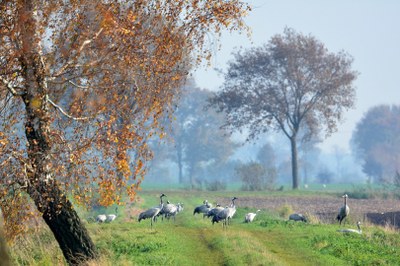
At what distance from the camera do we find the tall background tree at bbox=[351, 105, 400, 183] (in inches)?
6929

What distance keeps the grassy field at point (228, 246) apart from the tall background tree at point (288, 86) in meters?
47.7

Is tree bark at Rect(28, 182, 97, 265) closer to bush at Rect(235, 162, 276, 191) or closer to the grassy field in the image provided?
the grassy field

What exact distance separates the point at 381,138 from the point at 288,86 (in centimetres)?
A: 10436

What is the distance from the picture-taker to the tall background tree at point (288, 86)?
270 ft

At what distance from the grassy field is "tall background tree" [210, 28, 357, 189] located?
47.7 m

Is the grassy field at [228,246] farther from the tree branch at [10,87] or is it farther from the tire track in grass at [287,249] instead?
the tree branch at [10,87]

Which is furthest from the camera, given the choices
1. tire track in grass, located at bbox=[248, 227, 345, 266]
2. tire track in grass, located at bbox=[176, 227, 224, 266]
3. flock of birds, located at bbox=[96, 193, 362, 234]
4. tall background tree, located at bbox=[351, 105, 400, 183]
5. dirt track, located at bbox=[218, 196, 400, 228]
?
tall background tree, located at bbox=[351, 105, 400, 183]

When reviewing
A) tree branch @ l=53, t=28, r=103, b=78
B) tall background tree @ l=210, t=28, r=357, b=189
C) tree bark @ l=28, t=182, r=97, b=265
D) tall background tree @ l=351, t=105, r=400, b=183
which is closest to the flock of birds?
tree bark @ l=28, t=182, r=97, b=265

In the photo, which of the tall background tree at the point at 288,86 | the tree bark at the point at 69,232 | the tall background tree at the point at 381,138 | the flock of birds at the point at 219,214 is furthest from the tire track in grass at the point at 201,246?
the tall background tree at the point at 381,138

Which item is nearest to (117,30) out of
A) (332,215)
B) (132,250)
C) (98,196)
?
(98,196)

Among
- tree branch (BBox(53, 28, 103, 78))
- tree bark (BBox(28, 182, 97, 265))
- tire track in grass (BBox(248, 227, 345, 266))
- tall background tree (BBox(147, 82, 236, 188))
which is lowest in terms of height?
tire track in grass (BBox(248, 227, 345, 266))

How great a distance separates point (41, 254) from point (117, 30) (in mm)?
8515

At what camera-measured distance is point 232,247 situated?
27234mm

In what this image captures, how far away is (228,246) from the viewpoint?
27.5 meters
